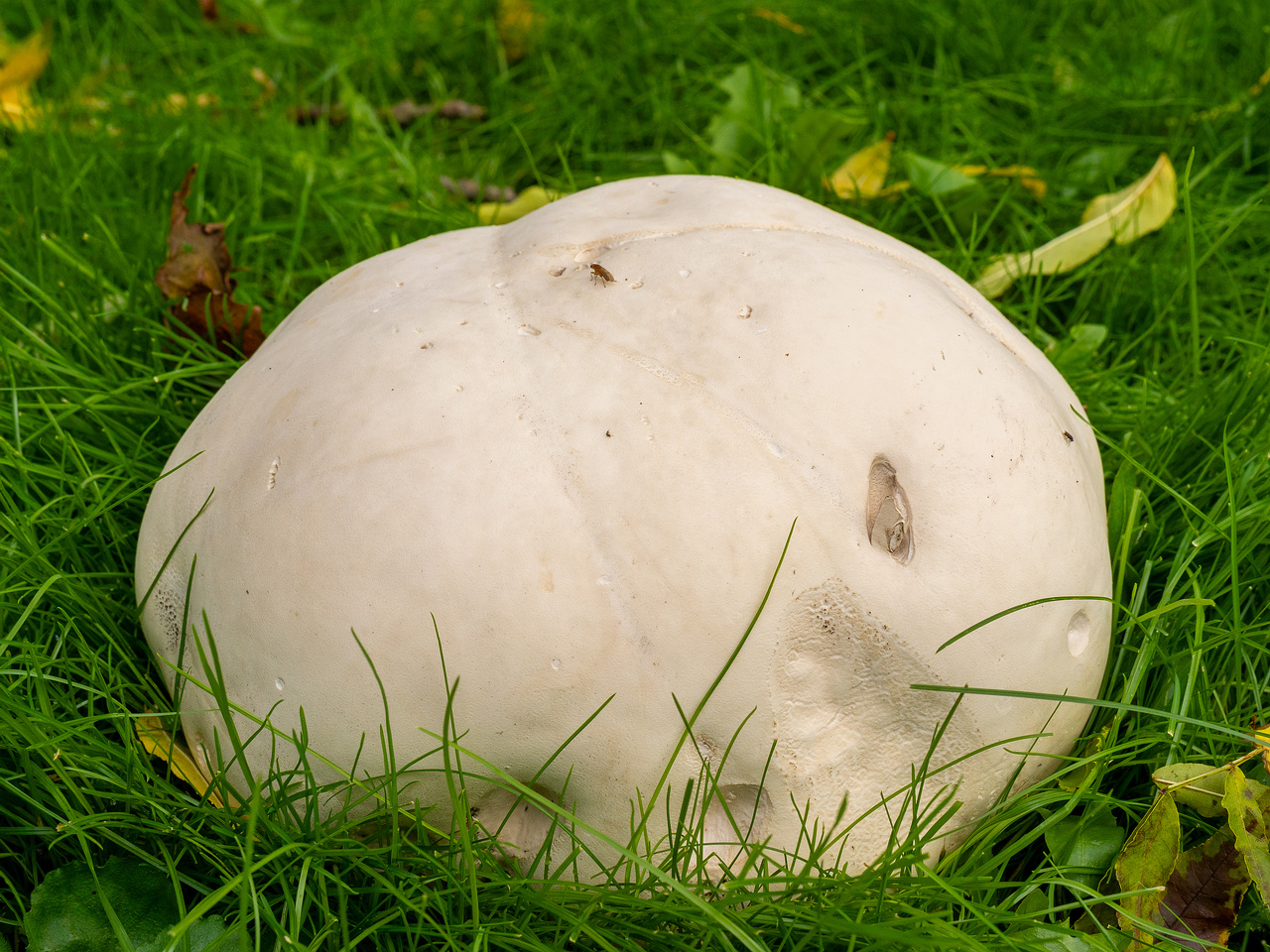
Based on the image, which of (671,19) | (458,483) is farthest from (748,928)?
(671,19)

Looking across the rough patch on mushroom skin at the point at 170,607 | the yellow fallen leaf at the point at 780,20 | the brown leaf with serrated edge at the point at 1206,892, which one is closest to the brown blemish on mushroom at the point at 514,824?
the rough patch on mushroom skin at the point at 170,607

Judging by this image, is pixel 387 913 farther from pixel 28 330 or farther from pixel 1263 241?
pixel 1263 241

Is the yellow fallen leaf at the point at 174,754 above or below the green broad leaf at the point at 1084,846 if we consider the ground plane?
above

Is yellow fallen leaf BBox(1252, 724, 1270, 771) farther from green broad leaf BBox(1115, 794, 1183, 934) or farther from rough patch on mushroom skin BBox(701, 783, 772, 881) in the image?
rough patch on mushroom skin BBox(701, 783, 772, 881)

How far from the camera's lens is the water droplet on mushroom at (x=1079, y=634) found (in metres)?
1.51

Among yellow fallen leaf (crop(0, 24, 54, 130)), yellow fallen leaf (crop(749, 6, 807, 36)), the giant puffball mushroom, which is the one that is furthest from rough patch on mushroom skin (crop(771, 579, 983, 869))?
yellow fallen leaf (crop(0, 24, 54, 130))

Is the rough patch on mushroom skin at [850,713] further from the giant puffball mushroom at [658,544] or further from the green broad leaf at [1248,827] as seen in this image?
the green broad leaf at [1248,827]

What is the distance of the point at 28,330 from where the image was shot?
6.87ft

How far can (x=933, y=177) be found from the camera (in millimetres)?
2609

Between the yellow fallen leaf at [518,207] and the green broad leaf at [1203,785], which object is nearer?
the green broad leaf at [1203,785]

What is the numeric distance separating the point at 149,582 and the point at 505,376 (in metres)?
0.71

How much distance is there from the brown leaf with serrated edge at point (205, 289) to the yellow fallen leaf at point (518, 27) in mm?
1596

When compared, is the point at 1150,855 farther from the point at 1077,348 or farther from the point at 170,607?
the point at 170,607

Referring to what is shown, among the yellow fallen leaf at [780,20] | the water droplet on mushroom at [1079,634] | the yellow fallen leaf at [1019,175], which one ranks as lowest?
the water droplet on mushroom at [1079,634]
